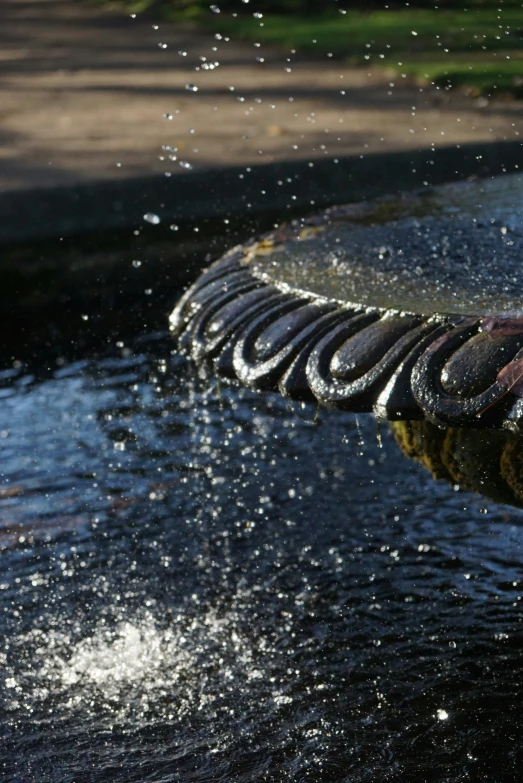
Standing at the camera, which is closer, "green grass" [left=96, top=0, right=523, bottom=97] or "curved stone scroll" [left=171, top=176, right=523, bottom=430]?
"curved stone scroll" [left=171, top=176, right=523, bottom=430]

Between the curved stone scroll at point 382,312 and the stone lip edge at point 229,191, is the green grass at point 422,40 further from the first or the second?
the curved stone scroll at point 382,312

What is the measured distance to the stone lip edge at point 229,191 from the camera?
655 cm

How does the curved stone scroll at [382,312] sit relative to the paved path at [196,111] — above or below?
below

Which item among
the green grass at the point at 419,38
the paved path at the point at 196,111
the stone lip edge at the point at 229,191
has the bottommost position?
the stone lip edge at the point at 229,191

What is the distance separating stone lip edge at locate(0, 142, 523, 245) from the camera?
655 centimetres

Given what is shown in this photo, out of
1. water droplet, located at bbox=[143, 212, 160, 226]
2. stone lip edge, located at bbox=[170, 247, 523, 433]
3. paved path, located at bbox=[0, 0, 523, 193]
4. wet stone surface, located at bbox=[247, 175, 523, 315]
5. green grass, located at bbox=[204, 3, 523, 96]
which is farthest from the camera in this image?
green grass, located at bbox=[204, 3, 523, 96]

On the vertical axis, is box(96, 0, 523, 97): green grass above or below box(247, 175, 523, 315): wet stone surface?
above

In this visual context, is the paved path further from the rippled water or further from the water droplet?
the rippled water

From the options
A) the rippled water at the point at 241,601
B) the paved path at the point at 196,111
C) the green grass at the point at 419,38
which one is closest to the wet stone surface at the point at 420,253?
the rippled water at the point at 241,601

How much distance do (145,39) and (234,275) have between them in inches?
616

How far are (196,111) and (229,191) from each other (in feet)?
15.2

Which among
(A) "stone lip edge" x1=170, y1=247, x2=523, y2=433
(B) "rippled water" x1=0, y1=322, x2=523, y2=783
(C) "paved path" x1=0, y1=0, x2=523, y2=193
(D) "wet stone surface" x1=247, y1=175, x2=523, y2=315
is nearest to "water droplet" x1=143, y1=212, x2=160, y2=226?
(C) "paved path" x1=0, y1=0, x2=523, y2=193

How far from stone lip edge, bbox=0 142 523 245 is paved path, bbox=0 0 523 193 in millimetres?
364

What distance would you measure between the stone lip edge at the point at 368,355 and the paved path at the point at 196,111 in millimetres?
4630
